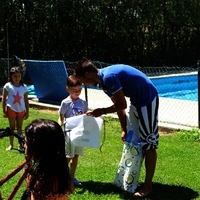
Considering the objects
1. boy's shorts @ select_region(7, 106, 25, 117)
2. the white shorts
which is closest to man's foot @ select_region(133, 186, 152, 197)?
the white shorts

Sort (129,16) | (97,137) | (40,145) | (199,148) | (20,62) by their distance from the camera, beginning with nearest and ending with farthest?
(40,145), (97,137), (199,148), (20,62), (129,16)

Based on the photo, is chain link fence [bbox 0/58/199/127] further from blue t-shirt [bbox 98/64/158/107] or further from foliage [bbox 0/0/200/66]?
blue t-shirt [bbox 98/64/158/107]

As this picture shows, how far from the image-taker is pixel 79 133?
168 inches

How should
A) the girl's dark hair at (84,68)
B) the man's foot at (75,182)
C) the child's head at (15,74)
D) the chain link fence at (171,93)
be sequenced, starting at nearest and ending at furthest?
the girl's dark hair at (84,68), the man's foot at (75,182), the child's head at (15,74), the chain link fence at (171,93)

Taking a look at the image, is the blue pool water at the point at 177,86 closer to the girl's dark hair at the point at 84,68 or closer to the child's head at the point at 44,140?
the girl's dark hair at the point at 84,68

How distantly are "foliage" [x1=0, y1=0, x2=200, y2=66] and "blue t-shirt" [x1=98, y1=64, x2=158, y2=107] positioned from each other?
10.5 metres

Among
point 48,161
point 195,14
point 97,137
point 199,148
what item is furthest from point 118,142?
point 195,14

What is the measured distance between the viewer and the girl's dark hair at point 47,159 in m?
2.41

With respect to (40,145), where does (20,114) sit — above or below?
below

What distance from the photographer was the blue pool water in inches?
551

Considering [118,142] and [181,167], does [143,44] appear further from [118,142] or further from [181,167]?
[181,167]

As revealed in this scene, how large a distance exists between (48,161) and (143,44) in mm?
16546

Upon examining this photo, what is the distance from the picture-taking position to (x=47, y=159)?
7.95ft

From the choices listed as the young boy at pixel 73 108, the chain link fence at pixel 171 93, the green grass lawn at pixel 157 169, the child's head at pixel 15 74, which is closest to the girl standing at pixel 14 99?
the child's head at pixel 15 74
